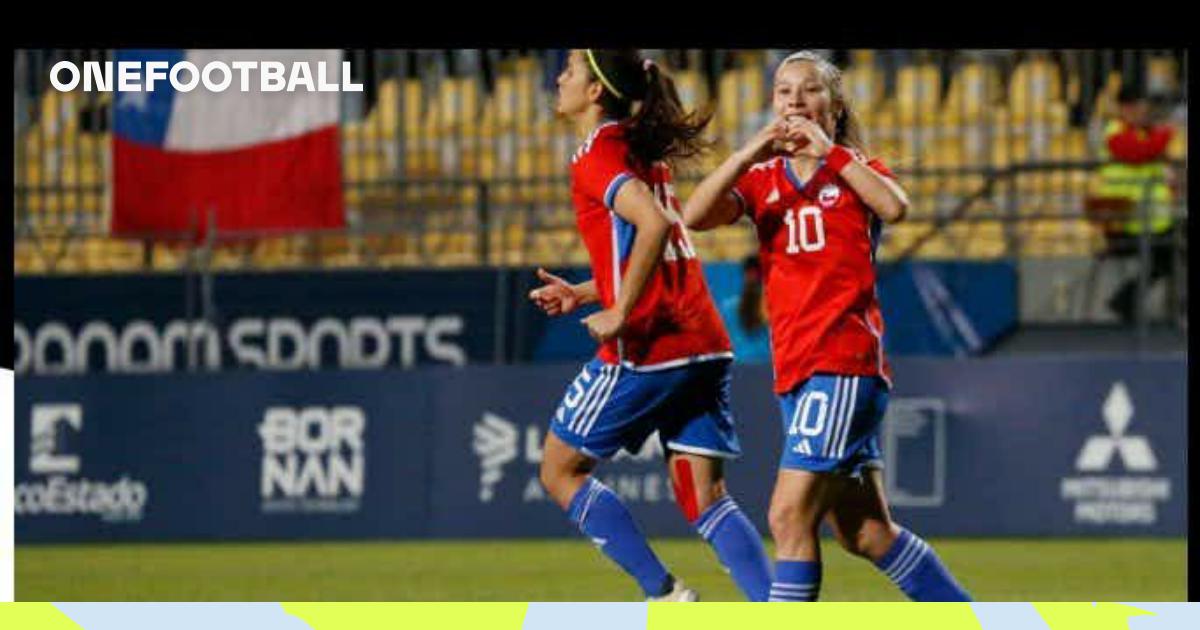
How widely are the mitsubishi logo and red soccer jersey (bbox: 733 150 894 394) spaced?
936cm

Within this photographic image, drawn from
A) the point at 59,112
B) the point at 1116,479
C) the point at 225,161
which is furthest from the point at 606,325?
the point at 59,112

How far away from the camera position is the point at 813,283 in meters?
9.56

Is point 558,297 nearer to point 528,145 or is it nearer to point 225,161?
point 225,161

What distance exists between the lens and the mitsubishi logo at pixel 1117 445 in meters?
18.8

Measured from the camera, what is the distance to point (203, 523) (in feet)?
63.8

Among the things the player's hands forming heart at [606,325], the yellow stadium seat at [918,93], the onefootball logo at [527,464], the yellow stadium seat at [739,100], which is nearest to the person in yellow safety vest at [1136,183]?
the yellow stadium seat at [918,93]

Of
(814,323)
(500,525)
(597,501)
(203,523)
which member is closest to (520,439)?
(500,525)

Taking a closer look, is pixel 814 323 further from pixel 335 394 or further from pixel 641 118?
pixel 335 394

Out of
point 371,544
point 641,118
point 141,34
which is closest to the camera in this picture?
point 641,118

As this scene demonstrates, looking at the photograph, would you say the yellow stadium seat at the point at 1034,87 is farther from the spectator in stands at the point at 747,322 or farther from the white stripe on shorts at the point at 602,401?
the white stripe on shorts at the point at 602,401

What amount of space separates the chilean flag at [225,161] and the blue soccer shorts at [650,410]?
388 inches

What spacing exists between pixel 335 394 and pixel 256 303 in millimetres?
1012

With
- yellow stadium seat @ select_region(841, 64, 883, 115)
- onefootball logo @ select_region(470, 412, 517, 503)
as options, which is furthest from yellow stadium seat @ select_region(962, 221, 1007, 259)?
onefootball logo @ select_region(470, 412, 517, 503)

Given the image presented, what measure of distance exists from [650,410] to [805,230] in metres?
1.19
